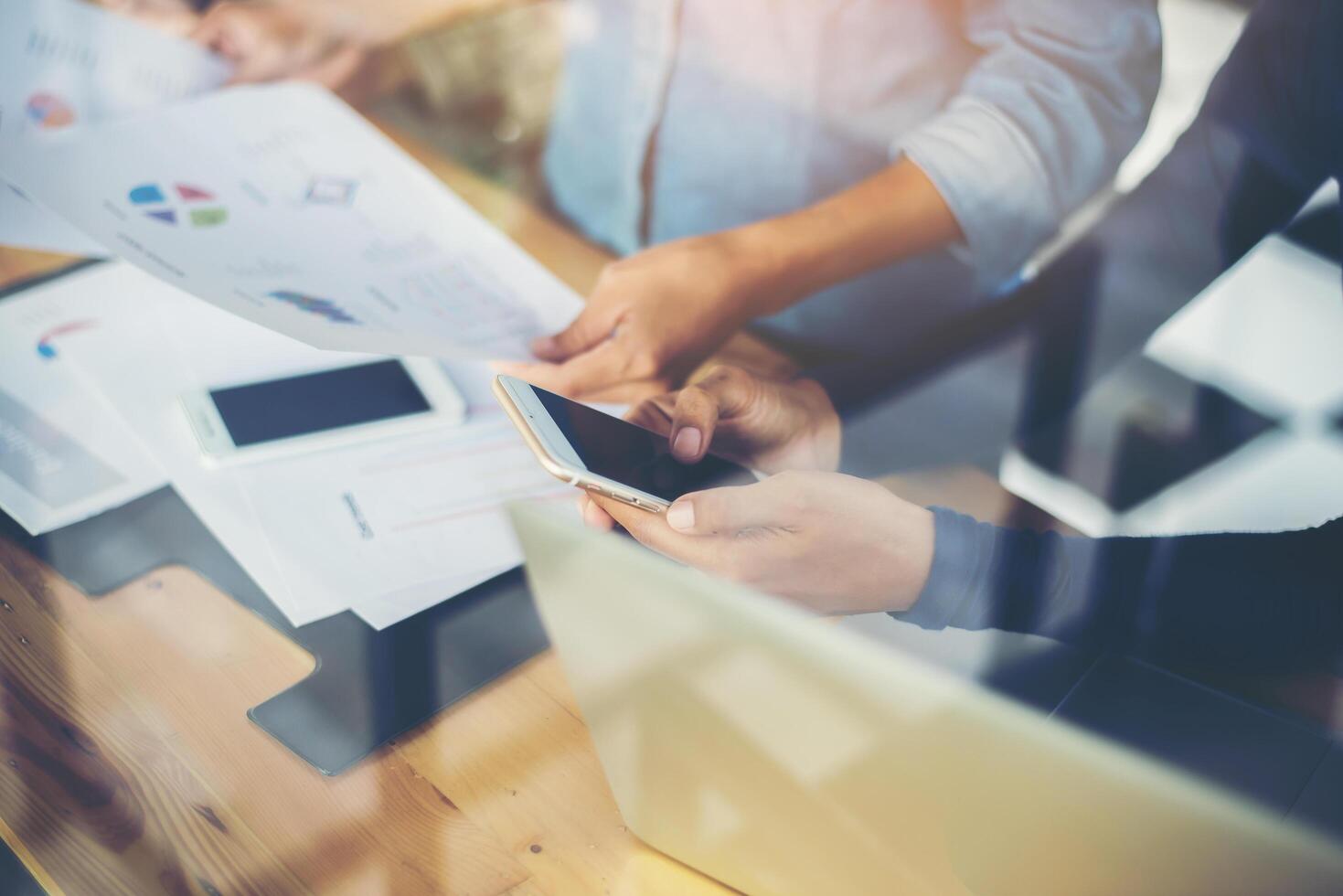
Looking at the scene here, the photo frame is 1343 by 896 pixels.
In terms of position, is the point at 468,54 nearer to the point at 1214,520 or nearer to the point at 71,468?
the point at 71,468

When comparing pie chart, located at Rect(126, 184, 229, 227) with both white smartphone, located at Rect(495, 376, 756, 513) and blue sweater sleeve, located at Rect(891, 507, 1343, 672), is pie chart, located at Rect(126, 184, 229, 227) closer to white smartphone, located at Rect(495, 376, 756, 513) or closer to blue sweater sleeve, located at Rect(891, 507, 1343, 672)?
white smartphone, located at Rect(495, 376, 756, 513)

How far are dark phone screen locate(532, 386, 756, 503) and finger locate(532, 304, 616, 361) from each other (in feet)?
0.56

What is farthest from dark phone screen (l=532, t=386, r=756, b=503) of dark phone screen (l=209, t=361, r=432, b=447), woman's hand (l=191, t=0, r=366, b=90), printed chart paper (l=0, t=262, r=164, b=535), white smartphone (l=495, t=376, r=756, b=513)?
woman's hand (l=191, t=0, r=366, b=90)

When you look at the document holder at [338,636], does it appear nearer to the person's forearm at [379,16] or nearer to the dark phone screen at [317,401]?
the dark phone screen at [317,401]

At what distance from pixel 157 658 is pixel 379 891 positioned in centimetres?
20

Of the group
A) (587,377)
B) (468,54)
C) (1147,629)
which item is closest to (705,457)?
(587,377)

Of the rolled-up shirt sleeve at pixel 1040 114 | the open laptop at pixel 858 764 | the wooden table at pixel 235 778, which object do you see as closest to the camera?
the open laptop at pixel 858 764

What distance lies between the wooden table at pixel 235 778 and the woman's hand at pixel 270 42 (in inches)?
23.2

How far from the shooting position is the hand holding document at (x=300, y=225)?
24.7 inches

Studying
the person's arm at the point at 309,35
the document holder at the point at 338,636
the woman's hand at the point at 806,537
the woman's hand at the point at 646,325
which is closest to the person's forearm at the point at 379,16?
the person's arm at the point at 309,35

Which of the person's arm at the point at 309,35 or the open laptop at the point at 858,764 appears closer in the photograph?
the open laptop at the point at 858,764

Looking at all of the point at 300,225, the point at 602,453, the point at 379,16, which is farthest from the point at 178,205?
the point at 379,16

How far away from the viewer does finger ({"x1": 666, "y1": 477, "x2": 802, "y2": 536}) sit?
48cm

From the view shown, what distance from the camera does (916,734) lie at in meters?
0.31
